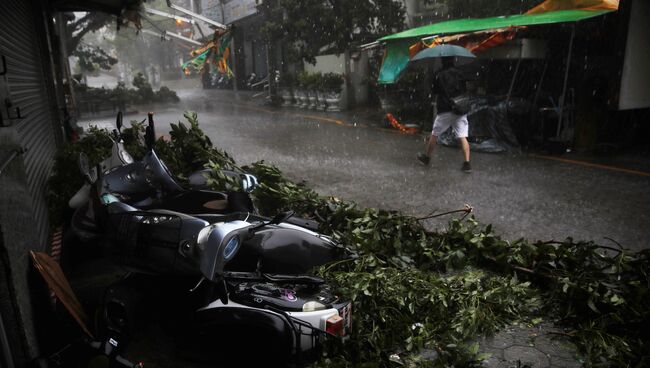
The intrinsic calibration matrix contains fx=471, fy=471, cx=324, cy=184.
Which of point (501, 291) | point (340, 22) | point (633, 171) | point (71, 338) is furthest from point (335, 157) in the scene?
point (340, 22)

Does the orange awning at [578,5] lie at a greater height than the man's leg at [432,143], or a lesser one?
greater

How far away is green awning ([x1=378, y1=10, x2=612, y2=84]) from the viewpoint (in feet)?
31.4

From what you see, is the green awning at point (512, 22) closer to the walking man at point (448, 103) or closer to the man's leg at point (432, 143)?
the walking man at point (448, 103)

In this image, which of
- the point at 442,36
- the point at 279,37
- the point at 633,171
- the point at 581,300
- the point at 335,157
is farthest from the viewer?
the point at 279,37

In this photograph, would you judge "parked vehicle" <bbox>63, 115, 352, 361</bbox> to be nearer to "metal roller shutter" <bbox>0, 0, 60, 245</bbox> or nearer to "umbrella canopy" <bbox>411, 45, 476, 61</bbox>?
"metal roller shutter" <bbox>0, 0, 60, 245</bbox>

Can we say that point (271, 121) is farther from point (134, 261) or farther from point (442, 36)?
point (134, 261)

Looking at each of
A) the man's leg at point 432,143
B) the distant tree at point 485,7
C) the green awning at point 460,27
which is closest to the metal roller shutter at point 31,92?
the man's leg at point 432,143

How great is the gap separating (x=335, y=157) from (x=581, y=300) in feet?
25.5

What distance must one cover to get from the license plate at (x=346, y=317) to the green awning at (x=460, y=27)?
863cm

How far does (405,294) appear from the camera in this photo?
3.64m

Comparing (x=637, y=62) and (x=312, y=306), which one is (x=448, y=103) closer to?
(x=637, y=62)

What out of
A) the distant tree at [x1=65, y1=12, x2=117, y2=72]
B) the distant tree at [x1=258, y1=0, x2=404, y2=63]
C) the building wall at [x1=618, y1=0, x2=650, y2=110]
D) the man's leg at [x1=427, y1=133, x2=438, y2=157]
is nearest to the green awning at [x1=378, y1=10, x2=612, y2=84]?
the building wall at [x1=618, y1=0, x2=650, y2=110]

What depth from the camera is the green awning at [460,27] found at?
9586 mm

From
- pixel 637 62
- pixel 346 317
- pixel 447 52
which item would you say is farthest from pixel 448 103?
pixel 346 317
